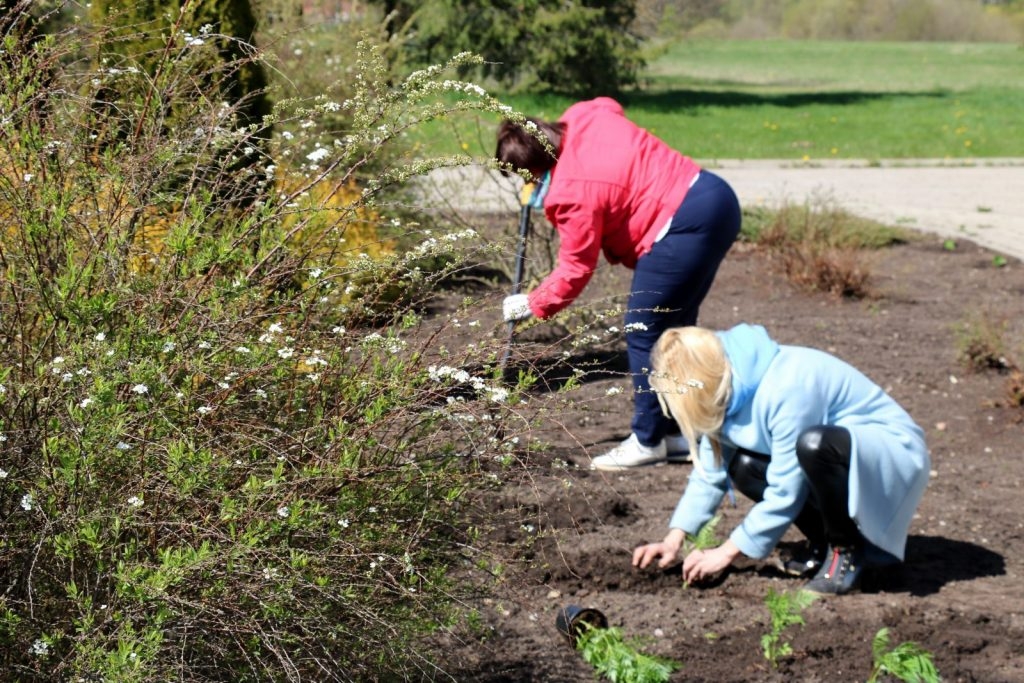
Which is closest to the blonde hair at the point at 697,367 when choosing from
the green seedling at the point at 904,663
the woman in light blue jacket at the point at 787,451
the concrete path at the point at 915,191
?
the woman in light blue jacket at the point at 787,451

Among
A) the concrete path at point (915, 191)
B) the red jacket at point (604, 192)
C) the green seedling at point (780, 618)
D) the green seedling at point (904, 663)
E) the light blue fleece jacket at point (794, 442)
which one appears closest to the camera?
the green seedling at point (904, 663)

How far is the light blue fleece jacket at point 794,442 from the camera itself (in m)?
3.75

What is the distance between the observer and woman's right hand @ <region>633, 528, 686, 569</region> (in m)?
3.91

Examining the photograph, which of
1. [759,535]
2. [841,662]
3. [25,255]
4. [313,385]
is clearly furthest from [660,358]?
[25,255]

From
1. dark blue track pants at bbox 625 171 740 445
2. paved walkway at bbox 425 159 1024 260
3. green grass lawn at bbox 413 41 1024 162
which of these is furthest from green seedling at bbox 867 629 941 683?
paved walkway at bbox 425 159 1024 260

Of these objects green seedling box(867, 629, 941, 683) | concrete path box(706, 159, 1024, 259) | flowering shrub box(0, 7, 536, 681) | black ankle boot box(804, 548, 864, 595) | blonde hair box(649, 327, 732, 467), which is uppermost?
flowering shrub box(0, 7, 536, 681)

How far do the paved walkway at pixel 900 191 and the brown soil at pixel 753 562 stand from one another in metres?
2.60

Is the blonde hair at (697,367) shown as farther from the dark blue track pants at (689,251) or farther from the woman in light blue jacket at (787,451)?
the dark blue track pants at (689,251)

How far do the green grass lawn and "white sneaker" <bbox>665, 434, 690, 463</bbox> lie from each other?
1787mm

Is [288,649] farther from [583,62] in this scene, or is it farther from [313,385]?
[583,62]

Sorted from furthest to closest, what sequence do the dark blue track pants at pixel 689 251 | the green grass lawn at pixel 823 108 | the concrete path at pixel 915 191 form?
1. the green grass lawn at pixel 823 108
2. the concrete path at pixel 915 191
3. the dark blue track pants at pixel 689 251

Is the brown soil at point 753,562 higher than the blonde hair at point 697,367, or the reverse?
the blonde hair at point 697,367

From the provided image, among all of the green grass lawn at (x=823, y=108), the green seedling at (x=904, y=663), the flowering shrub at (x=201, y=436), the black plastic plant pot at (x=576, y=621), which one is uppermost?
the flowering shrub at (x=201, y=436)

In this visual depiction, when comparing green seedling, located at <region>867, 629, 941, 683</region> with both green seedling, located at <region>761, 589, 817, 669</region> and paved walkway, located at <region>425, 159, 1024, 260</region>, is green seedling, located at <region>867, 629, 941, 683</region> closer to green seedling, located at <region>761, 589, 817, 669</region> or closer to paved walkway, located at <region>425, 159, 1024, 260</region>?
green seedling, located at <region>761, 589, 817, 669</region>
